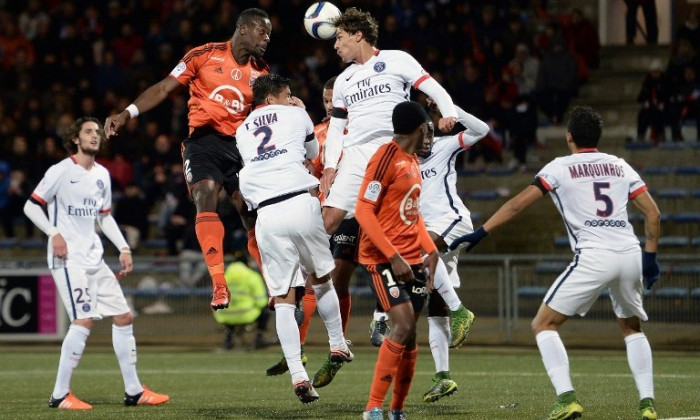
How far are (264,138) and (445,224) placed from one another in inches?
95.4

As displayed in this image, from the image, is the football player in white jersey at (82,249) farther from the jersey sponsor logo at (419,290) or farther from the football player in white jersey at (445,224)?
the jersey sponsor logo at (419,290)

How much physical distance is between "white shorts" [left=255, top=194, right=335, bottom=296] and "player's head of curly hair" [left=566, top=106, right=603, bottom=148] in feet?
6.83

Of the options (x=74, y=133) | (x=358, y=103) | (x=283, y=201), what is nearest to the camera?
(x=283, y=201)

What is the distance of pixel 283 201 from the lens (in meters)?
9.91

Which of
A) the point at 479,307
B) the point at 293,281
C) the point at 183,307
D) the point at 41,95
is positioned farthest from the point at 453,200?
the point at 41,95

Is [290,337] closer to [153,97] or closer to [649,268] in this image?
[153,97]

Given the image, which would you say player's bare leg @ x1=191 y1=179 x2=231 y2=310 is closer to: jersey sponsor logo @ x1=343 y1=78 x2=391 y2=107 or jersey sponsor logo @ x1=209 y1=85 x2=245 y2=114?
jersey sponsor logo @ x1=209 y1=85 x2=245 y2=114

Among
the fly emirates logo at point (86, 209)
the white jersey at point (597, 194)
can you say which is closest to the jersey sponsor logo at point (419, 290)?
the white jersey at point (597, 194)

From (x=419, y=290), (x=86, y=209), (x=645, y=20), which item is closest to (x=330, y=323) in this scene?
(x=419, y=290)

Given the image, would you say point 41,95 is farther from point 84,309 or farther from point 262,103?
point 262,103

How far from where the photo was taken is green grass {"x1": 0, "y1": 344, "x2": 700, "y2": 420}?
10.4 m

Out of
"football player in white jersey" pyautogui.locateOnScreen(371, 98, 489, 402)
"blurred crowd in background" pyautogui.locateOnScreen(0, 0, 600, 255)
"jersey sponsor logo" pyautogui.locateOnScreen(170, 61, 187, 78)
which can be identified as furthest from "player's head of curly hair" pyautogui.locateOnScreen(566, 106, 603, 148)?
"blurred crowd in background" pyautogui.locateOnScreen(0, 0, 600, 255)

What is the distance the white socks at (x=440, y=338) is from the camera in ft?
35.9

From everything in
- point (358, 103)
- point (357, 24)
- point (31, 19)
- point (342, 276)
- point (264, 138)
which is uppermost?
point (31, 19)
